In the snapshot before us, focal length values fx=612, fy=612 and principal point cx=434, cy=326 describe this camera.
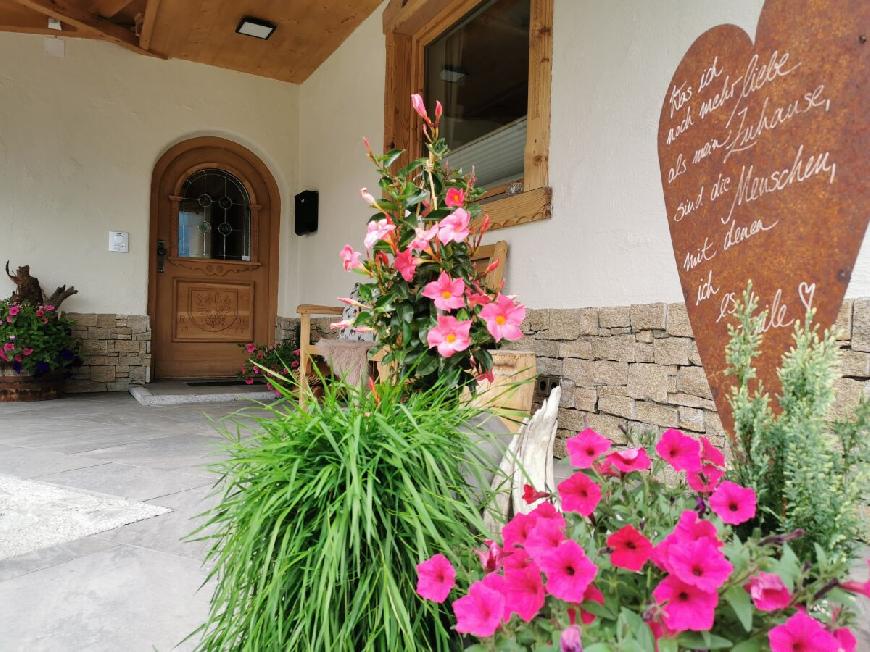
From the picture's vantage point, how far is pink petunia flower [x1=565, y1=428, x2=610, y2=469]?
2.41ft

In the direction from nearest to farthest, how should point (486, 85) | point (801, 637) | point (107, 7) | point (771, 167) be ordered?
1. point (801, 637)
2. point (771, 167)
3. point (486, 85)
4. point (107, 7)

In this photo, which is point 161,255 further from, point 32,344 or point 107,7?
point 107,7

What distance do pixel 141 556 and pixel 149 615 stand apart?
1.12 ft

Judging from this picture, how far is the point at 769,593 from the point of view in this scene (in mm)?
534

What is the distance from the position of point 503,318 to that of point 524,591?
613 mm

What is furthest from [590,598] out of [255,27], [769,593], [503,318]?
[255,27]

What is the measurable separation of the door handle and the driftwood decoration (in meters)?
0.85

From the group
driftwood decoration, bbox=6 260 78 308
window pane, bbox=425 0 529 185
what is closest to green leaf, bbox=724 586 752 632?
window pane, bbox=425 0 529 185

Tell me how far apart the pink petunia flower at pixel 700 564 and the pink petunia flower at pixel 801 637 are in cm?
5

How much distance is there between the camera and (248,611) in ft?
2.82

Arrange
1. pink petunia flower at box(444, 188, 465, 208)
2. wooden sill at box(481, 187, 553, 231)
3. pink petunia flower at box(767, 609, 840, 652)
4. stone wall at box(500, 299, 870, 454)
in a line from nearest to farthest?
pink petunia flower at box(767, 609, 840, 652) < pink petunia flower at box(444, 188, 465, 208) < stone wall at box(500, 299, 870, 454) < wooden sill at box(481, 187, 553, 231)

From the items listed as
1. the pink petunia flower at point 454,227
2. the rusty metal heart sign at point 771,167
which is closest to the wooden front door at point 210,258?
the rusty metal heart sign at point 771,167

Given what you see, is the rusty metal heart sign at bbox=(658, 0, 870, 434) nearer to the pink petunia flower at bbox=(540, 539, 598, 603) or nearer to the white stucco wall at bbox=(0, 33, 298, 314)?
the pink petunia flower at bbox=(540, 539, 598, 603)

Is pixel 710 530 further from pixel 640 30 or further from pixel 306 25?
pixel 306 25
